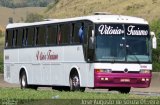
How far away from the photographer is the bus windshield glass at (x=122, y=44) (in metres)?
27.0

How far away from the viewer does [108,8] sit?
90375 millimetres

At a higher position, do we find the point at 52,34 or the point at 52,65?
the point at 52,34

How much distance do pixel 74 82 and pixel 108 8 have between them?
61955mm

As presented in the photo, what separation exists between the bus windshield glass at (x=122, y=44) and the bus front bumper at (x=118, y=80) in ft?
1.94

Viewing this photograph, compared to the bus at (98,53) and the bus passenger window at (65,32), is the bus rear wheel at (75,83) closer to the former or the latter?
the bus at (98,53)

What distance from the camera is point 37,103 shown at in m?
19.1

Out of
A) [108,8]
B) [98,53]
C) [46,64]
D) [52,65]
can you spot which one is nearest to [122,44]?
[98,53]

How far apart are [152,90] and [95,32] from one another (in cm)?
816

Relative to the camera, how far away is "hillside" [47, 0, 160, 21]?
8256 centimetres

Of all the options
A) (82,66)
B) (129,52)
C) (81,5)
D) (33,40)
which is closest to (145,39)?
(129,52)

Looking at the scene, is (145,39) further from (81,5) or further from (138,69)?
(81,5)

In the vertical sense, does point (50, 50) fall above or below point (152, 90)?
above

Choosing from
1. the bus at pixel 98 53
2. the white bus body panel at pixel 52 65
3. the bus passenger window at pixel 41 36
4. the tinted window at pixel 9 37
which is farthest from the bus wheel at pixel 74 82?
the tinted window at pixel 9 37

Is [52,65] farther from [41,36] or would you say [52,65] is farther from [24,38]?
[24,38]
